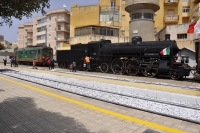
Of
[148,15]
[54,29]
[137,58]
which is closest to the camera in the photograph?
[137,58]

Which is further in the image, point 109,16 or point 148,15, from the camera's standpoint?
point 109,16

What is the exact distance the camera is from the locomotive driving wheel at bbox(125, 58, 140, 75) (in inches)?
566

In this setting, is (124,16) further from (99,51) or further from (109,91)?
(109,91)

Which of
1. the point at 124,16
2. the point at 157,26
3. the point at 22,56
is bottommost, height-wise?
the point at 22,56

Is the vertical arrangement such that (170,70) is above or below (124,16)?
below

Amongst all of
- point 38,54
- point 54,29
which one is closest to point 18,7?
point 38,54

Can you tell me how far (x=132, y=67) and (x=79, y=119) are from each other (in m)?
10.5

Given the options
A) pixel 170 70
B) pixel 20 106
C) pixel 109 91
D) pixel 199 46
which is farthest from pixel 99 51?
pixel 20 106

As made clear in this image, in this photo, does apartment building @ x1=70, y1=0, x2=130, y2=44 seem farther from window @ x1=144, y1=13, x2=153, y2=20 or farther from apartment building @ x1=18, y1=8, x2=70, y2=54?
window @ x1=144, y1=13, x2=153, y2=20

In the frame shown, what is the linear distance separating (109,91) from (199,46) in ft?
31.7

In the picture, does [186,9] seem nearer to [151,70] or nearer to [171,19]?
[171,19]

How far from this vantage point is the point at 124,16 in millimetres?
44375

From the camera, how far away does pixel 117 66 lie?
15.8 meters

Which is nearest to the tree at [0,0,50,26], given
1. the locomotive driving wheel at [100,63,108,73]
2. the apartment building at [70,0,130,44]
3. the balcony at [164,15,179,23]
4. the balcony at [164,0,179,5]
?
the locomotive driving wheel at [100,63,108,73]
